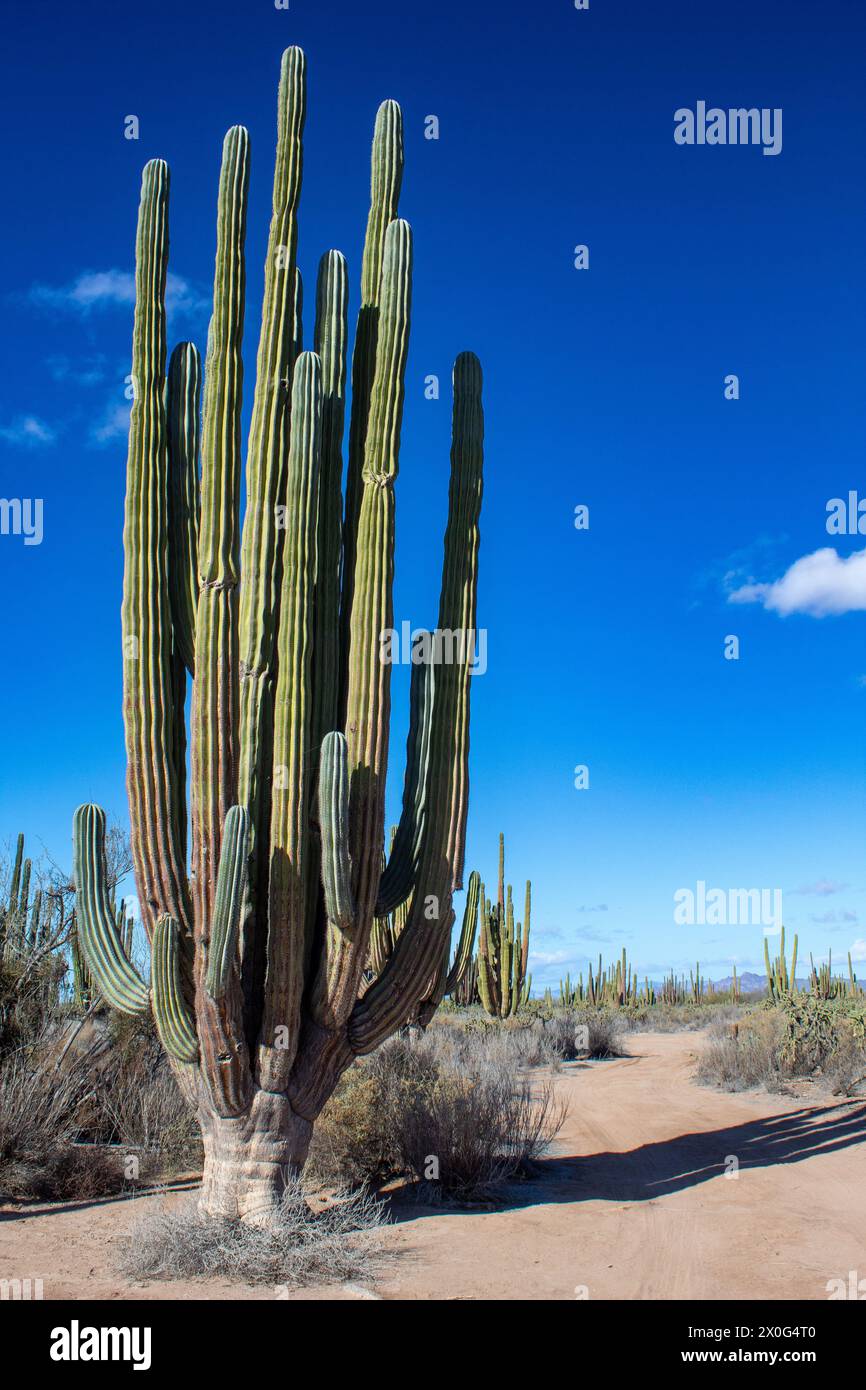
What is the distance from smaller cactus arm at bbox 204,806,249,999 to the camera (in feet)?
19.8

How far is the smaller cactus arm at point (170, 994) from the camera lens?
6.34 m

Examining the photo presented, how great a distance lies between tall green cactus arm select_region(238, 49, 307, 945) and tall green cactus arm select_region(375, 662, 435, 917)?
94 cm

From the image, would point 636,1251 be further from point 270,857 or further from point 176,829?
point 176,829

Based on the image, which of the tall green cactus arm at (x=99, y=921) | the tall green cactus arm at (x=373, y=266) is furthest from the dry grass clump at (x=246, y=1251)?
the tall green cactus arm at (x=373, y=266)

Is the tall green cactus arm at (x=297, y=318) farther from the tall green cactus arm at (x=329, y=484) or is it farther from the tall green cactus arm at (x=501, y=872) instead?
the tall green cactus arm at (x=501, y=872)

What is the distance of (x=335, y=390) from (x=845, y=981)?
25576 mm

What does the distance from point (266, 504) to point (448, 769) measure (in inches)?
84.6

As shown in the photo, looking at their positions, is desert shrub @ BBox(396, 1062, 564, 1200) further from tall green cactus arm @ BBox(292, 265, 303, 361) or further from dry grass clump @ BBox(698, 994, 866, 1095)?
dry grass clump @ BBox(698, 994, 866, 1095)

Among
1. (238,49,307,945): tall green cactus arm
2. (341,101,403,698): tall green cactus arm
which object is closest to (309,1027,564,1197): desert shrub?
(238,49,307,945): tall green cactus arm

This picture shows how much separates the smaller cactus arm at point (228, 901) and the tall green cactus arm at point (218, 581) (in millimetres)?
363

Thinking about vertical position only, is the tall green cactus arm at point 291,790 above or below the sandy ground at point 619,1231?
above
